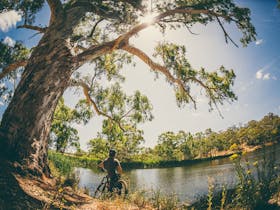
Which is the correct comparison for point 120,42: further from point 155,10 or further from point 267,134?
point 267,134

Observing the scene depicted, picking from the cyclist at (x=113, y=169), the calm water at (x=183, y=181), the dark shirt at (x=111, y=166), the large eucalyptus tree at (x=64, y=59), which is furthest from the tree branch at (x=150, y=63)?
the calm water at (x=183, y=181)

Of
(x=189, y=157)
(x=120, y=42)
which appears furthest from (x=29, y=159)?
(x=189, y=157)

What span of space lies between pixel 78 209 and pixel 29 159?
1.29 m

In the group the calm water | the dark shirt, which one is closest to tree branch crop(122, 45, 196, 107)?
the dark shirt

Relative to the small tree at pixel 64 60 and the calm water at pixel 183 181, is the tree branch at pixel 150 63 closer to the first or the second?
the small tree at pixel 64 60

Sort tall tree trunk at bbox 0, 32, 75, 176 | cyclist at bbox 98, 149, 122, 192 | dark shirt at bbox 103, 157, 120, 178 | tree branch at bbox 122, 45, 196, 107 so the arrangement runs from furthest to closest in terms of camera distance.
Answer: tree branch at bbox 122, 45, 196, 107 < dark shirt at bbox 103, 157, 120, 178 < cyclist at bbox 98, 149, 122, 192 < tall tree trunk at bbox 0, 32, 75, 176

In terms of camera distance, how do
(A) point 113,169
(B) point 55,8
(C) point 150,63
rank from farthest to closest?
(C) point 150,63 → (A) point 113,169 → (B) point 55,8

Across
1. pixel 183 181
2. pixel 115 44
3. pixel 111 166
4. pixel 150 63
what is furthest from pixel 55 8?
pixel 183 181

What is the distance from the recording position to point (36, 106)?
4359 mm

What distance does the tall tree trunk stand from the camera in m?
3.98

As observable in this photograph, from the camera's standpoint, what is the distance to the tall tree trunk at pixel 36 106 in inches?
157

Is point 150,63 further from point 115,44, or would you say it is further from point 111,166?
point 111,166

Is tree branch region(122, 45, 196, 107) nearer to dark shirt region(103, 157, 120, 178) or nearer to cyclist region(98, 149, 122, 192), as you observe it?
cyclist region(98, 149, 122, 192)

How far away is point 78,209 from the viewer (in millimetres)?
3371
